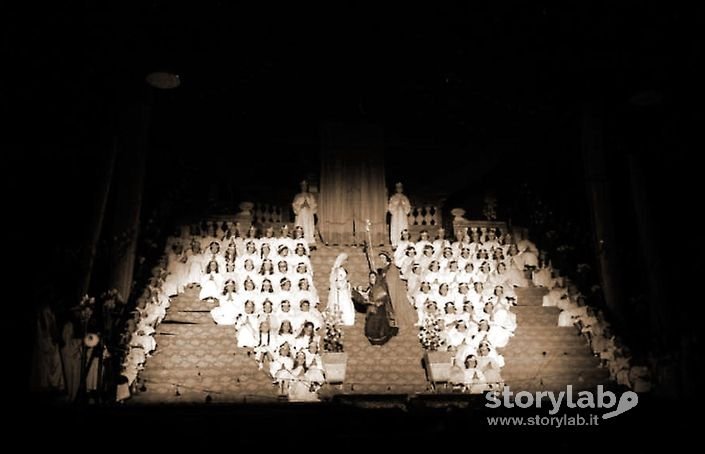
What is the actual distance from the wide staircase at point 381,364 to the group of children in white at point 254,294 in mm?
617

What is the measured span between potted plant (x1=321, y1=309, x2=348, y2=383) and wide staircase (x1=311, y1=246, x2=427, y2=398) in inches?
8.3

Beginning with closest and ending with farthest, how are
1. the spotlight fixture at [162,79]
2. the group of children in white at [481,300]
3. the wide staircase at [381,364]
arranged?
the wide staircase at [381,364] < the group of children in white at [481,300] < the spotlight fixture at [162,79]

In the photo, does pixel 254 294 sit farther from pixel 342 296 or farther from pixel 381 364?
pixel 381 364

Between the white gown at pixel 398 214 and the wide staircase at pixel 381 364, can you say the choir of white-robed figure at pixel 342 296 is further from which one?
the white gown at pixel 398 214

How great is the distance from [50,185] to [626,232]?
1314cm

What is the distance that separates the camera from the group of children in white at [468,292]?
1528 cm

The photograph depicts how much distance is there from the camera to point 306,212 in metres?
19.9

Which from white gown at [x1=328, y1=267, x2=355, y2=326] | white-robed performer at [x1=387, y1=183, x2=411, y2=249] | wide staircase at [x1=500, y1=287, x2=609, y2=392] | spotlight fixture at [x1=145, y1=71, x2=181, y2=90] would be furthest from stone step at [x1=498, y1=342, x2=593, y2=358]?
spotlight fixture at [x1=145, y1=71, x2=181, y2=90]

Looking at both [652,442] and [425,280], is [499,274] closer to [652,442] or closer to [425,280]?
[425,280]

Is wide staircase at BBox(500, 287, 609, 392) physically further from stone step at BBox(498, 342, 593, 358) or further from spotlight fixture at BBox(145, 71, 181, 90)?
spotlight fixture at BBox(145, 71, 181, 90)

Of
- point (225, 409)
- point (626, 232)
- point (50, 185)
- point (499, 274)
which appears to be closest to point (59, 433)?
point (225, 409)

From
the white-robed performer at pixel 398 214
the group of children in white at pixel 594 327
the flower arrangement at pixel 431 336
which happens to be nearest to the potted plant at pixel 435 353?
the flower arrangement at pixel 431 336

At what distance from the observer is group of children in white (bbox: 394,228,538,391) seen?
1528 cm

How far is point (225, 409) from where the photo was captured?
42.7ft
